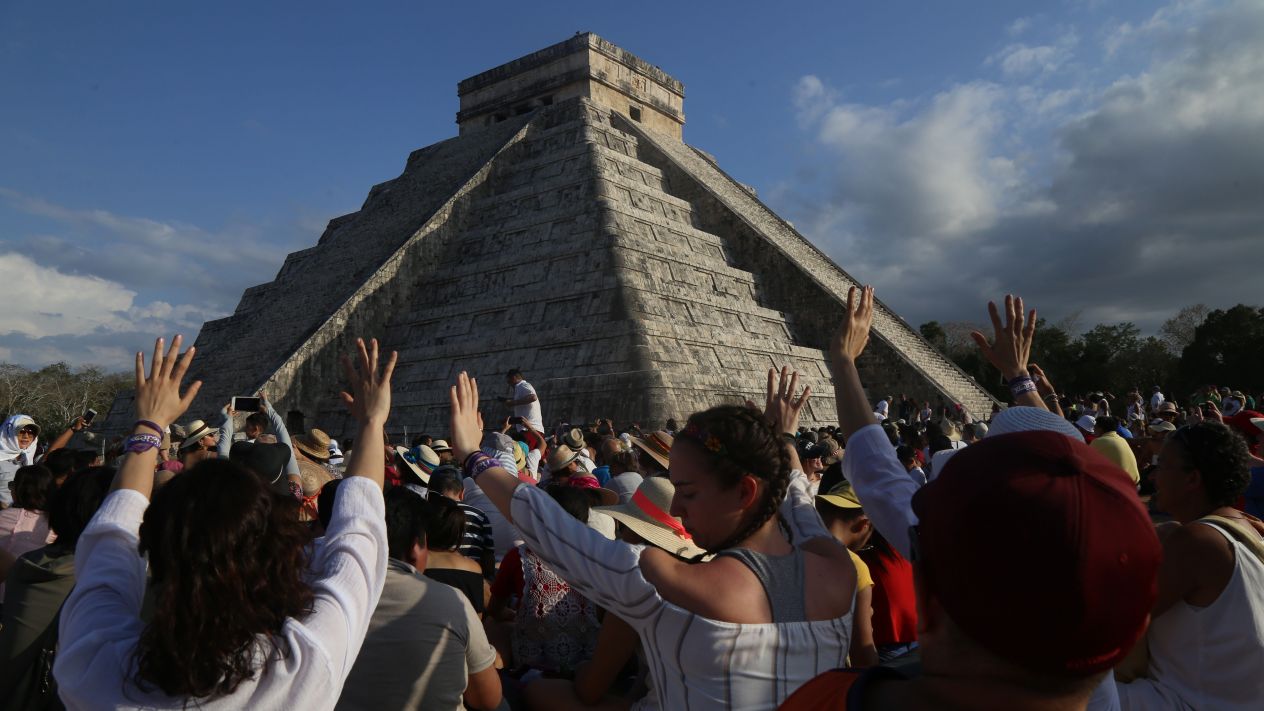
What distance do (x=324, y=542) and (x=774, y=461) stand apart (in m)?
1.20

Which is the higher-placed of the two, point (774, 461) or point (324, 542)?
point (774, 461)

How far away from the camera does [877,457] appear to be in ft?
7.34

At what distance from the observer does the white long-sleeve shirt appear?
1.69 m

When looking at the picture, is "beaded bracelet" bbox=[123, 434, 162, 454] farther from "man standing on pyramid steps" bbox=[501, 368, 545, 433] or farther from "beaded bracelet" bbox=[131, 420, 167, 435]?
"man standing on pyramid steps" bbox=[501, 368, 545, 433]

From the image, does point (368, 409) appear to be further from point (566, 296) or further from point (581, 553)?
point (566, 296)

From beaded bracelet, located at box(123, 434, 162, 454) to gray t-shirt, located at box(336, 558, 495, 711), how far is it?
0.77 metres

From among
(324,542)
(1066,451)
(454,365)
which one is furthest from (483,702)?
(454,365)

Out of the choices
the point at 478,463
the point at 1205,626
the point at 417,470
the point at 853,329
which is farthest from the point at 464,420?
the point at 417,470

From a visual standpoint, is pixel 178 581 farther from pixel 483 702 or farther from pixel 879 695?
pixel 879 695

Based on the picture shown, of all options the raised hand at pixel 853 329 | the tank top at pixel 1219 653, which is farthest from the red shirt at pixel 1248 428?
the raised hand at pixel 853 329

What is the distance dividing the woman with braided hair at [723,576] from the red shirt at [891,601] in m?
1.03

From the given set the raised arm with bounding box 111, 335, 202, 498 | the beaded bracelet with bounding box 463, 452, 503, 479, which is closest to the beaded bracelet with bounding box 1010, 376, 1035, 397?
the beaded bracelet with bounding box 463, 452, 503, 479

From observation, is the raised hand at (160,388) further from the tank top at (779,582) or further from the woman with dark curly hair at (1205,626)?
the woman with dark curly hair at (1205,626)

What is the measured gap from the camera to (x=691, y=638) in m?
1.88
